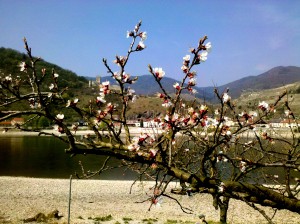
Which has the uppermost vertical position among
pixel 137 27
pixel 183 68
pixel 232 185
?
pixel 137 27

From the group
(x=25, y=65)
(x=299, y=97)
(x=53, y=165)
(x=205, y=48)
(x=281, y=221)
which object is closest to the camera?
(x=205, y=48)

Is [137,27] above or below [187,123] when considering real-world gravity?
above

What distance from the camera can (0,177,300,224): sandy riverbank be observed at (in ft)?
45.7

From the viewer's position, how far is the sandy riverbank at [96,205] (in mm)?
13938

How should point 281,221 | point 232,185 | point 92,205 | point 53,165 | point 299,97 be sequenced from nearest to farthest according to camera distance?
point 232,185 → point 281,221 → point 92,205 → point 53,165 → point 299,97

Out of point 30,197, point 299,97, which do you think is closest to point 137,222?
point 30,197

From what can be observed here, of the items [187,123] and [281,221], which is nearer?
[187,123]

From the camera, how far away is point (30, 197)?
18.2 m

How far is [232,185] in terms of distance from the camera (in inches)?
136

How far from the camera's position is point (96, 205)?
16266 millimetres

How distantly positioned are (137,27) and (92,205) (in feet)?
45.7

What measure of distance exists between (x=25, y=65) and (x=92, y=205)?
13.7m

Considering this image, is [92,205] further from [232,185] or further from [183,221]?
[232,185]

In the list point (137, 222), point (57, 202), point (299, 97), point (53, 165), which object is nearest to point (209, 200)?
point (137, 222)
